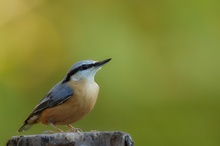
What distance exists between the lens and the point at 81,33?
23.3ft

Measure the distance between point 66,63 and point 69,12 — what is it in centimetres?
55

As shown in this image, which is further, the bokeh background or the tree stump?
the bokeh background

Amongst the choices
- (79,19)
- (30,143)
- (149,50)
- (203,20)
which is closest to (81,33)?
(79,19)

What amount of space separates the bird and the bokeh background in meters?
1.01

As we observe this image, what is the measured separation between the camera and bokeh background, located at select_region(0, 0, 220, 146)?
689cm

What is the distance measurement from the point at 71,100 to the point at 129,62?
4.60 ft

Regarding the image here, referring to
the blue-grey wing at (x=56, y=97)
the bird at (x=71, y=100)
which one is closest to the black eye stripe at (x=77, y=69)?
the bird at (x=71, y=100)

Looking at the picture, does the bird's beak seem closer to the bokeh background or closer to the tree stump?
the bokeh background

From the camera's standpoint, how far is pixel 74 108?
540 cm

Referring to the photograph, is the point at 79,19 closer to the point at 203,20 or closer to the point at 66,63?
the point at 66,63

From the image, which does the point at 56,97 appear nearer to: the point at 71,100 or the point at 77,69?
the point at 71,100

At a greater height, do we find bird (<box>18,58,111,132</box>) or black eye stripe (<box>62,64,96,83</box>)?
black eye stripe (<box>62,64,96,83</box>)

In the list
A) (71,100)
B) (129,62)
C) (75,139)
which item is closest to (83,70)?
(71,100)

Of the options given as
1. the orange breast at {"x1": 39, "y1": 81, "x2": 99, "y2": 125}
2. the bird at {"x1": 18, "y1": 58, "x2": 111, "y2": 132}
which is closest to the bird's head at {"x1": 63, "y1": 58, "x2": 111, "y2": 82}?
the bird at {"x1": 18, "y1": 58, "x2": 111, "y2": 132}
